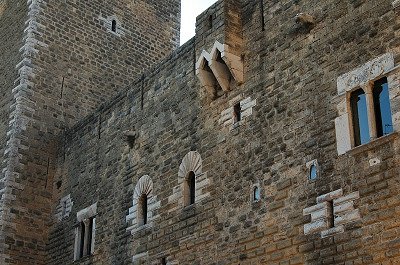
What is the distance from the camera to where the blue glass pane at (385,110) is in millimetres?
8867

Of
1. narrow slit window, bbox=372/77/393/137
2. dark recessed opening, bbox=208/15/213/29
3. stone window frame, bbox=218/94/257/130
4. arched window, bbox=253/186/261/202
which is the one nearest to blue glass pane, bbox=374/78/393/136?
narrow slit window, bbox=372/77/393/137

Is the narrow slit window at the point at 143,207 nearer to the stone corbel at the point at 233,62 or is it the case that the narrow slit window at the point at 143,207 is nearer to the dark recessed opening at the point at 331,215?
the stone corbel at the point at 233,62

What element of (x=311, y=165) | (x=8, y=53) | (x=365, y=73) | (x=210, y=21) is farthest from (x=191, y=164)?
(x=8, y=53)

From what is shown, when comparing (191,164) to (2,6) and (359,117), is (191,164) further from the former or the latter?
(2,6)

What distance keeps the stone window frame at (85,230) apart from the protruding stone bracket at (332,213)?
616cm

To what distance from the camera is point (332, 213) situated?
9.13 m

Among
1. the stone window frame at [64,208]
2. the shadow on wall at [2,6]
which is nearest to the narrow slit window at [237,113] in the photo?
the stone window frame at [64,208]

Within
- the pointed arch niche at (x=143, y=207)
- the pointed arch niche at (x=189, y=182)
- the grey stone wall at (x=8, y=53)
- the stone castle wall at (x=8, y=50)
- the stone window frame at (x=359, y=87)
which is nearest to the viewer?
the stone window frame at (x=359, y=87)

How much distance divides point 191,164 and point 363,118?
12.2 ft

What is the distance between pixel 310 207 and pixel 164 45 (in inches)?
435

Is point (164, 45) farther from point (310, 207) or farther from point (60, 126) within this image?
point (310, 207)

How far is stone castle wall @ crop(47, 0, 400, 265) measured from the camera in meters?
8.88

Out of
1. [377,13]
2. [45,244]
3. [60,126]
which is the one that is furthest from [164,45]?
[377,13]

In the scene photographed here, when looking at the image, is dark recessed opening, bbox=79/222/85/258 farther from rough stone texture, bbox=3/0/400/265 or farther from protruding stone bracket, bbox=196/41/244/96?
protruding stone bracket, bbox=196/41/244/96
